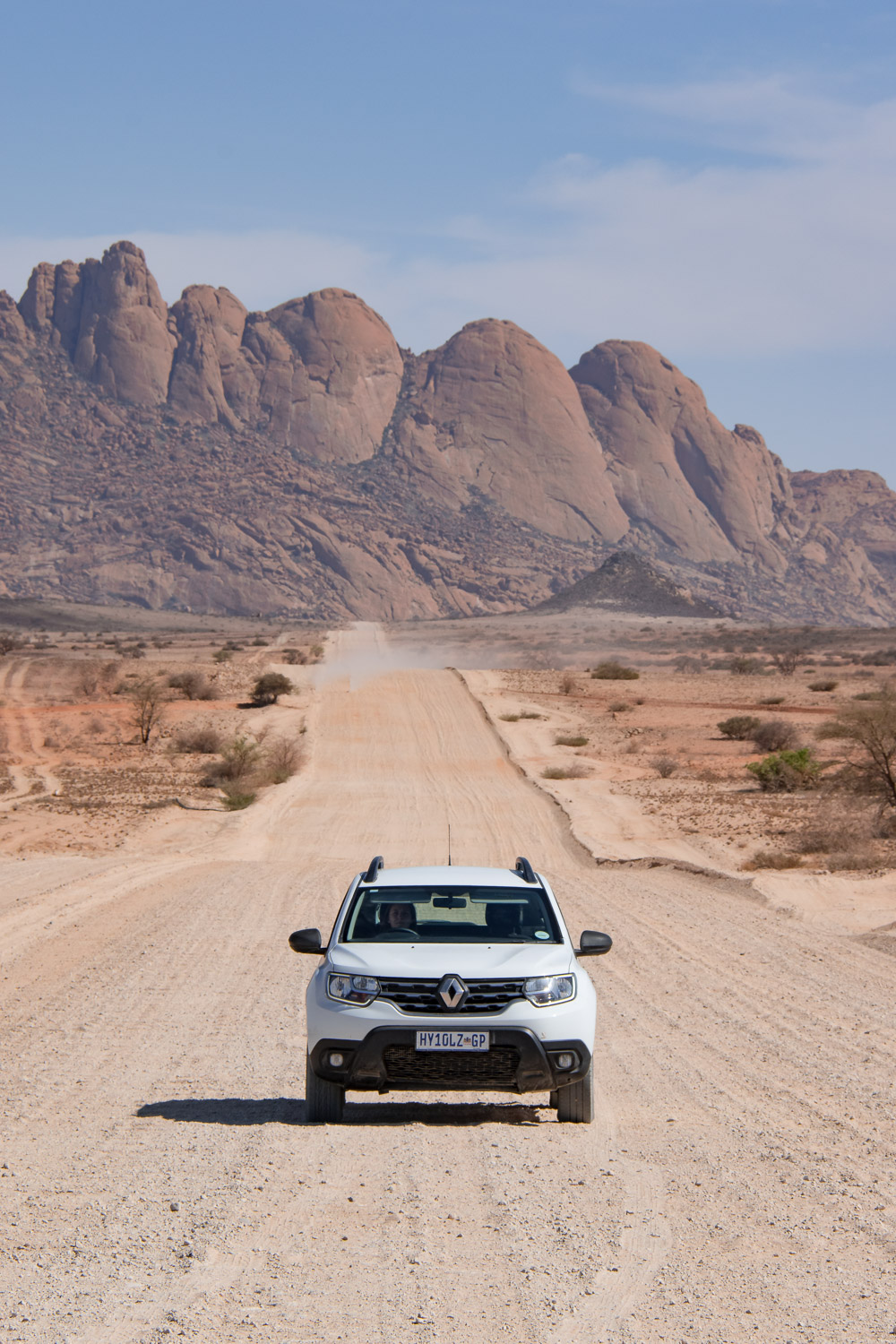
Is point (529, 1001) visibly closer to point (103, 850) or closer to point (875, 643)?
point (103, 850)

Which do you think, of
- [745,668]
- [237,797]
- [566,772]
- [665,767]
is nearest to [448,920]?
[237,797]

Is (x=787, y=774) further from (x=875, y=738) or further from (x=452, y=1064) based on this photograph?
(x=452, y=1064)

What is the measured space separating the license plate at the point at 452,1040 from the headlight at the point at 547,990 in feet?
1.08

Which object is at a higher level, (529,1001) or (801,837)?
(529,1001)

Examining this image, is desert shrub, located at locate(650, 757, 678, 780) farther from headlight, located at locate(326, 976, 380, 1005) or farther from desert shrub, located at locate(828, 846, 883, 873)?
headlight, located at locate(326, 976, 380, 1005)

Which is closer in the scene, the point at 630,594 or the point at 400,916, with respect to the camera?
the point at 400,916

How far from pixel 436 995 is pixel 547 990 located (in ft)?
1.96

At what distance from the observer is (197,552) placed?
173875 mm

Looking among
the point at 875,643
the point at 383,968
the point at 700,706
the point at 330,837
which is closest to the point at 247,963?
the point at 383,968

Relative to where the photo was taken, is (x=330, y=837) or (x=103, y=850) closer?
(x=103, y=850)

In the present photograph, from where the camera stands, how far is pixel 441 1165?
6020 mm

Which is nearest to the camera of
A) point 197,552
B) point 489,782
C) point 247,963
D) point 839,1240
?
point 839,1240

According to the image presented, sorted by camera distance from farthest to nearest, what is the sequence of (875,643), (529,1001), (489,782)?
1. (875,643)
2. (489,782)
3. (529,1001)

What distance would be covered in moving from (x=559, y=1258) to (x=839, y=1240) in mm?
1214
